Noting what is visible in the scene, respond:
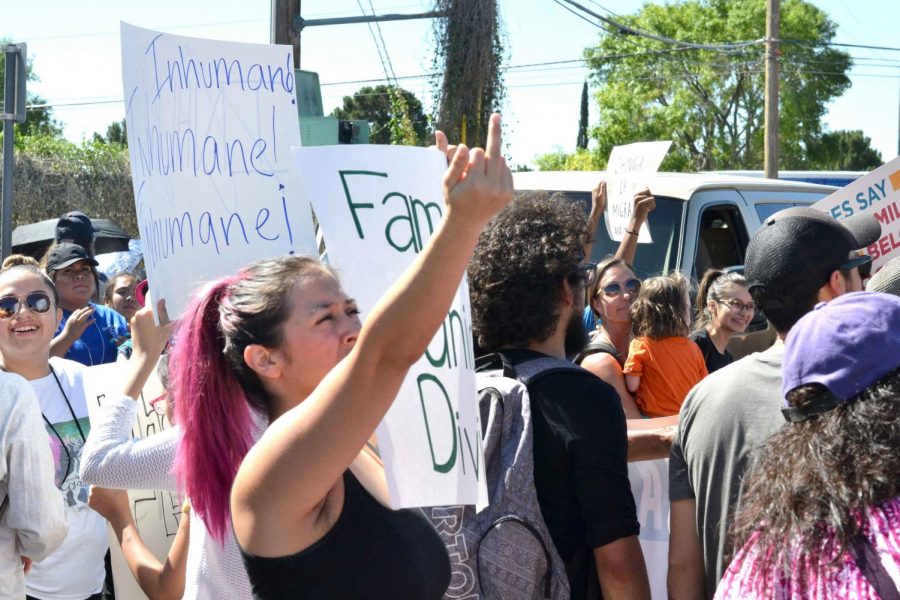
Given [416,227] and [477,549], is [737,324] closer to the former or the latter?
[477,549]

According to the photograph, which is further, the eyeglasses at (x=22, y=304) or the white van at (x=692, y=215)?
the white van at (x=692, y=215)

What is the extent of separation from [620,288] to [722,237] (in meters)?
2.43

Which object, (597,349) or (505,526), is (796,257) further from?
(597,349)

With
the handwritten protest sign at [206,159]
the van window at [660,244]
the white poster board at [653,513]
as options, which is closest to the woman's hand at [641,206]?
the van window at [660,244]

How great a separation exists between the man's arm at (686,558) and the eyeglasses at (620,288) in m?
1.89

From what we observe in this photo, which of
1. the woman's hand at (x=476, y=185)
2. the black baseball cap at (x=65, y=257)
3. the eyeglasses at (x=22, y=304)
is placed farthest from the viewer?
the black baseball cap at (x=65, y=257)

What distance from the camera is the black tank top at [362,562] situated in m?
1.69

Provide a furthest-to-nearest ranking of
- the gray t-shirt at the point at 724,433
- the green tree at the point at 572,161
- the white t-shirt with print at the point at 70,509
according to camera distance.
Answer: the green tree at the point at 572,161 < the white t-shirt with print at the point at 70,509 < the gray t-shirt at the point at 724,433

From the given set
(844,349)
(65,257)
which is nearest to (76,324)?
(65,257)

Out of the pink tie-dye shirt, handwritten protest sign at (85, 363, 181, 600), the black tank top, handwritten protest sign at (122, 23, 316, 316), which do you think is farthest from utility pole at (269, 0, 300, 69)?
the pink tie-dye shirt

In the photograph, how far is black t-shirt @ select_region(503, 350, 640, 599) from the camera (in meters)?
2.36

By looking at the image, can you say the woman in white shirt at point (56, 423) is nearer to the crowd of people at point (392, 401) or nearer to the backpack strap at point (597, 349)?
the crowd of people at point (392, 401)

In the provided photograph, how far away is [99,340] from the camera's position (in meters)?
5.11

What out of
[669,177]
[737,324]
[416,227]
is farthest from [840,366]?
[669,177]
